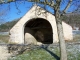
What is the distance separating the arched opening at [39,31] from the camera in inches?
1087

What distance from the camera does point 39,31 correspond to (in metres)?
30.0

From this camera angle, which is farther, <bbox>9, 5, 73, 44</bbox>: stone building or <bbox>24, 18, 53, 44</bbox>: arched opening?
<bbox>24, 18, 53, 44</bbox>: arched opening

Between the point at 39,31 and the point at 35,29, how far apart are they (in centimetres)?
91

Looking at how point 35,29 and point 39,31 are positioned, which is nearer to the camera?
point 35,29

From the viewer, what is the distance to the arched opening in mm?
27612

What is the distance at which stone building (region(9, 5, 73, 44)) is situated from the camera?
23.6 metres

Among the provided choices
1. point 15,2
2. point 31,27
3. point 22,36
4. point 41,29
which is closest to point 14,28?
point 22,36

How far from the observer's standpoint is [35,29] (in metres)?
29.4

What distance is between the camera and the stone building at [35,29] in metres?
23.6

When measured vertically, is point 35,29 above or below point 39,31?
above

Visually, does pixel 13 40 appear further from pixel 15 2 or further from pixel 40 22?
pixel 15 2

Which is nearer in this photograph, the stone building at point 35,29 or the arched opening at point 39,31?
the stone building at point 35,29

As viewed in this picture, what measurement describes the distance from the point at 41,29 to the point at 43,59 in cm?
1759

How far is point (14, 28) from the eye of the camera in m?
24.9
